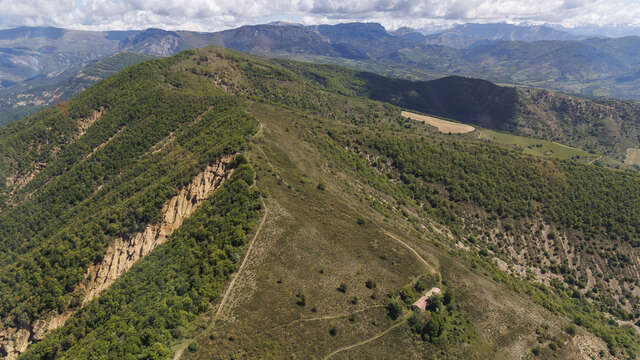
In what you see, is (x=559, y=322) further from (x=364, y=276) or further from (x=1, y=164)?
(x=1, y=164)

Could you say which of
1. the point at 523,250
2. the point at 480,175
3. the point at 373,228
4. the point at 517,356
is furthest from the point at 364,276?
the point at 480,175

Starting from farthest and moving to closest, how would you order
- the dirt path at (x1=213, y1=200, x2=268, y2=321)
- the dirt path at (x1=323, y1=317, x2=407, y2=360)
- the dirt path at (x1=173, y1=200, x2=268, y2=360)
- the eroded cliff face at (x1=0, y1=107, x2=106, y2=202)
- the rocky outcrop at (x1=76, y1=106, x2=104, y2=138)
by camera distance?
1. the rocky outcrop at (x1=76, y1=106, x2=104, y2=138)
2. the eroded cliff face at (x1=0, y1=107, x2=106, y2=202)
3. the dirt path at (x1=213, y1=200, x2=268, y2=321)
4. the dirt path at (x1=323, y1=317, x2=407, y2=360)
5. the dirt path at (x1=173, y1=200, x2=268, y2=360)

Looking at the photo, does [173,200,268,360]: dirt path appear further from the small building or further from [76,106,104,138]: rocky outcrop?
[76,106,104,138]: rocky outcrop

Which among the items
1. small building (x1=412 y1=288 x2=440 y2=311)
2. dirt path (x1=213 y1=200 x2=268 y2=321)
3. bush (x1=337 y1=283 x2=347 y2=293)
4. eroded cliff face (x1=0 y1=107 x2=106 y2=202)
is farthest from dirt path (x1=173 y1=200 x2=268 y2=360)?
eroded cliff face (x1=0 y1=107 x2=106 y2=202)

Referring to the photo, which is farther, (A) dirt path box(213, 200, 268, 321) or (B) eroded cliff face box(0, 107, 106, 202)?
(B) eroded cliff face box(0, 107, 106, 202)

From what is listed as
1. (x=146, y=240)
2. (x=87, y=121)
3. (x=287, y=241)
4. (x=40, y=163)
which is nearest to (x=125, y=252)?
(x=146, y=240)

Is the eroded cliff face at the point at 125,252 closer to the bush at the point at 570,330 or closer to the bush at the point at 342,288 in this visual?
the bush at the point at 342,288

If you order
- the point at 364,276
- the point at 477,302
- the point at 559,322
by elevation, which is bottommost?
the point at 559,322

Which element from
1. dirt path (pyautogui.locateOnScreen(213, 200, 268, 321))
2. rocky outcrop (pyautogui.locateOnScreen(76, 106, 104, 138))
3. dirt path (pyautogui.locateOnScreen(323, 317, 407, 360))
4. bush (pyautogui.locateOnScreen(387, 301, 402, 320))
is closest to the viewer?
dirt path (pyautogui.locateOnScreen(323, 317, 407, 360))
